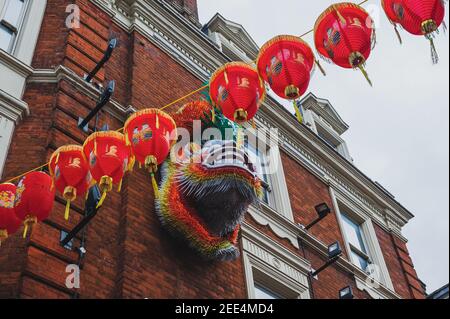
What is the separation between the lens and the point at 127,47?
1216cm

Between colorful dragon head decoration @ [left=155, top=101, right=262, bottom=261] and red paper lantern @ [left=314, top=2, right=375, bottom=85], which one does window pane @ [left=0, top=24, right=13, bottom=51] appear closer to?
colorful dragon head decoration @ [left=155, top=101, right=262, bottom=261]

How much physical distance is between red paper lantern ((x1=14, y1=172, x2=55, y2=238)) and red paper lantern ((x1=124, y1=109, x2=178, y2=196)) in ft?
3.79

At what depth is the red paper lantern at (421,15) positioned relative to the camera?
289 inches

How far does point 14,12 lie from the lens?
1098cm

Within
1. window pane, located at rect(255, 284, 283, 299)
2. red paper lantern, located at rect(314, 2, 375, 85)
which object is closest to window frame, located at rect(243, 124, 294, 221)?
window pane, located at rect(255, 284, 283, 299)

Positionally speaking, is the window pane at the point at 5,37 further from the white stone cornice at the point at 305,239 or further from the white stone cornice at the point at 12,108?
the white stone cornice at the point at 305,239

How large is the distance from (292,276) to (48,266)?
5.63 meters

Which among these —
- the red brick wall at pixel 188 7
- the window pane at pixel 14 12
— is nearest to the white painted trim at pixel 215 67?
the window pane at pixel 14 12

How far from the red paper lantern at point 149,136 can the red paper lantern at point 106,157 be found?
17 centimetres

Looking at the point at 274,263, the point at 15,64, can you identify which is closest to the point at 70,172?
the point at 15,64

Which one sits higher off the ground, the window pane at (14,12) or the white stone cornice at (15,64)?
the window pane at (14,12)

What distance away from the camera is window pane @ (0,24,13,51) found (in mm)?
10305
